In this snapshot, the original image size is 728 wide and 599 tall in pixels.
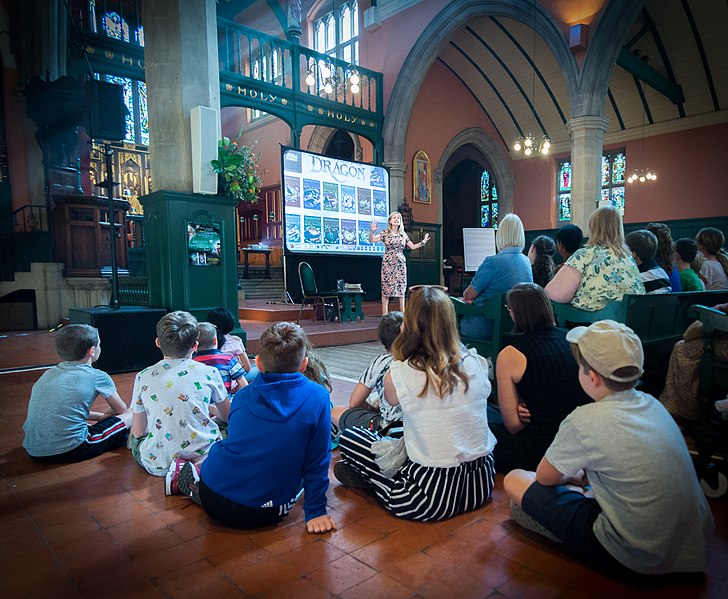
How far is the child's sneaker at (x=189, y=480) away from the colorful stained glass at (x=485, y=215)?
50.1 feet

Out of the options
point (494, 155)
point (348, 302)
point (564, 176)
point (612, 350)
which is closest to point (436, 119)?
point (494, 155)

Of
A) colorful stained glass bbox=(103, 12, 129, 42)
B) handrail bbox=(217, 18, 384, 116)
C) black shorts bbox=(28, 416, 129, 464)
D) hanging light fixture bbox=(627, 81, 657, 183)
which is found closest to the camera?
black shorts bbox=(28, 416, 129, 464)

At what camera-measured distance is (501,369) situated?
85.5 inches

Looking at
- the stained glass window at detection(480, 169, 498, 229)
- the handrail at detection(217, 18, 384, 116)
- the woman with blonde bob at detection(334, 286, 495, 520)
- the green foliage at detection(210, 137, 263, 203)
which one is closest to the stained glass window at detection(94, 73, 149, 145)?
the handrail at detection(217, 18, 384, 116)

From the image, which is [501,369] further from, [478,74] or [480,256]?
[478,74]

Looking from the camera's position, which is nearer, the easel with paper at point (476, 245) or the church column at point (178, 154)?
the church column at point (178, 154)

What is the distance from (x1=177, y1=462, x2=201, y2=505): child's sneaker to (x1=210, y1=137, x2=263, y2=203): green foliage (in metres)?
3.68

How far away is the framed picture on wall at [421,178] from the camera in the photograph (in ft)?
38.8

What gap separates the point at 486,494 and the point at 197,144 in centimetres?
442

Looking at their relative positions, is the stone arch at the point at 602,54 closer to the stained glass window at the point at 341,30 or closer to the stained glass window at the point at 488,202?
the stained glass window at the point at 341,30

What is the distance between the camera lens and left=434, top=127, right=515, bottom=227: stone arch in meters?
13.1

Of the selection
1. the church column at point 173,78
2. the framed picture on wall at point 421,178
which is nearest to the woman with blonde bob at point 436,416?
the church column at point 173,78

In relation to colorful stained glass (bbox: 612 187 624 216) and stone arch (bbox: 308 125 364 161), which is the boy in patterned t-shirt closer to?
stone arch (bbox: 308 125 364 161)

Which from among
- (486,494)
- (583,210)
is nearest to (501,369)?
(486,494)
